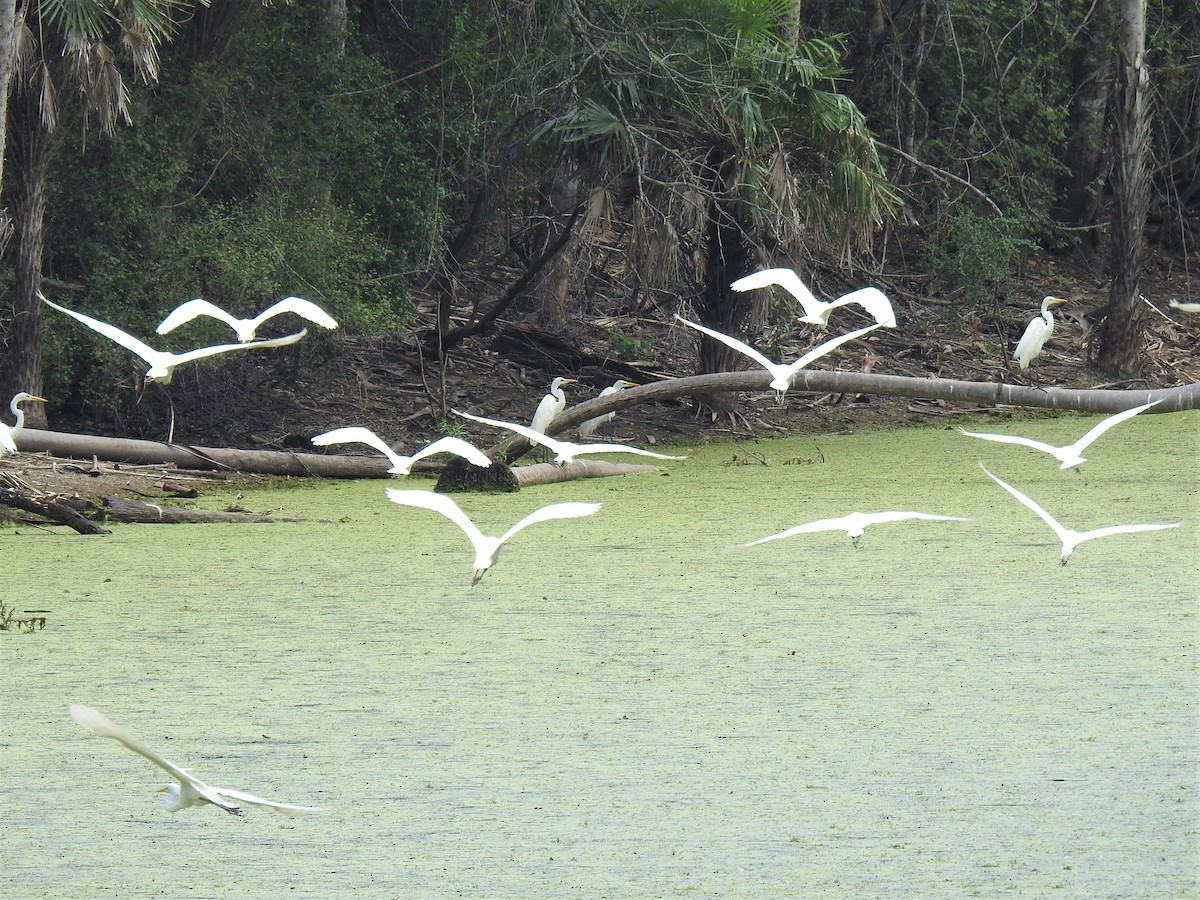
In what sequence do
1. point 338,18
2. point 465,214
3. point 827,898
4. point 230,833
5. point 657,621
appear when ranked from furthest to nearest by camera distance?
point 465,214 < point 338,18 < point 657,621 < point 230,833 < point 827,898

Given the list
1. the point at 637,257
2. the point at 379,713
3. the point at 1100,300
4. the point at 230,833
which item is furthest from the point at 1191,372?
the point at 230,833

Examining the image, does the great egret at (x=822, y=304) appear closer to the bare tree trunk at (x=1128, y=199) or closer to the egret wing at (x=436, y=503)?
the egret wing at (x=436, y=503)

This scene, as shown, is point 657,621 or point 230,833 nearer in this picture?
point 230,833

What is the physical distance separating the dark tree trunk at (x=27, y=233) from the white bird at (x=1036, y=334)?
6.05m

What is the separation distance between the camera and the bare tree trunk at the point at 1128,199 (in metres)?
12.6

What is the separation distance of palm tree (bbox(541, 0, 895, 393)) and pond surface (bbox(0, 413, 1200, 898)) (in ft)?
12.2

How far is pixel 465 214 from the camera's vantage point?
13.7 m

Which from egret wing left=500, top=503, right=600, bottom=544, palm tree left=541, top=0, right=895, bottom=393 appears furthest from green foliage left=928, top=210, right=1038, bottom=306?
egret wing left=500, top=503, right=600, bottom=544

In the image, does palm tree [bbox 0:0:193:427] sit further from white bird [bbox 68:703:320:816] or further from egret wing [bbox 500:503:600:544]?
white bird [bbox 68:703:320:816]

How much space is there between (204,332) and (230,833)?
7710 mm

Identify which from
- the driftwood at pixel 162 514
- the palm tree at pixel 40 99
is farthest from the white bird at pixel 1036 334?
the palm tree at pixel 40 99

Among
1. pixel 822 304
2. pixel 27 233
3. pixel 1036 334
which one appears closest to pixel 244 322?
pixel 822 304

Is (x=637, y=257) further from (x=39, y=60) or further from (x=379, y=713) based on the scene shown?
(x=379, y=713)

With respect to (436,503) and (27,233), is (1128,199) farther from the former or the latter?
(436,503)
